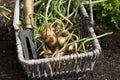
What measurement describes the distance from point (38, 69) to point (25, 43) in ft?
0.78

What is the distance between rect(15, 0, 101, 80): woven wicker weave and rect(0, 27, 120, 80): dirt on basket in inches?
9.4

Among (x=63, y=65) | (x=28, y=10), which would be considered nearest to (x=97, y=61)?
(x=63, y=65)

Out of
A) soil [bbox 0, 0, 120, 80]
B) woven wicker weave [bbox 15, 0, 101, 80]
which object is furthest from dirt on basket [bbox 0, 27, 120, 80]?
woven wicker weave [bbox 15, 0, 101, 80]

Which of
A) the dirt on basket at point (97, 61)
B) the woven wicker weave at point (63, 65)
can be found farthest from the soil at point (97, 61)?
the woven wicker weave at point (63, 65)

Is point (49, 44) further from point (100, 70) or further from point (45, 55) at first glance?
point (100, 70)

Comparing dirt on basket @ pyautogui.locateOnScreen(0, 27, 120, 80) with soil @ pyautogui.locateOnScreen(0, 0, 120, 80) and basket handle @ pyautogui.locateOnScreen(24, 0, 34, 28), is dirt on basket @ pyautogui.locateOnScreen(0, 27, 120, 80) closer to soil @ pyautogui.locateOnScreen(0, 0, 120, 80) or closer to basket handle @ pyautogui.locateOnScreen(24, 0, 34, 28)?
soil @ pyautogui.locateOnScreen(0, 0, 120, 80)

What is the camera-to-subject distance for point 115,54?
264 cm

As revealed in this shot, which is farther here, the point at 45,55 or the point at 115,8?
the point at 115,8

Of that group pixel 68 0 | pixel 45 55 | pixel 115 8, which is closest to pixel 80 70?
pixel 45 55

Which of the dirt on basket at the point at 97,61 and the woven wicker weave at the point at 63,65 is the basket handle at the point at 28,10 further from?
the dirt on basket at the point at 97,61

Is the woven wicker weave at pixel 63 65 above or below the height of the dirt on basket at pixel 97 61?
above

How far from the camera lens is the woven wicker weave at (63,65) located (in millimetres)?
2082

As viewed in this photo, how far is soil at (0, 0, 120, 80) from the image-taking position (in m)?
2.46

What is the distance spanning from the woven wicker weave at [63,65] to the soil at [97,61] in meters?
0.24
